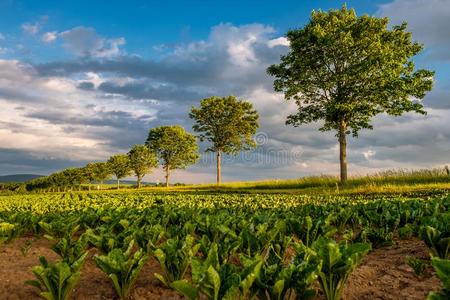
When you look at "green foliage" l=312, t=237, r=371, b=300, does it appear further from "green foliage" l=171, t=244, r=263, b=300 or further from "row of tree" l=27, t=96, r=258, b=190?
"row of tree" l=27, t=96, r=258, b=190

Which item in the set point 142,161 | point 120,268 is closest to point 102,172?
point 142,161

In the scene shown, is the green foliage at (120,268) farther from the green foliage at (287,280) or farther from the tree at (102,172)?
the tree at (102,172)

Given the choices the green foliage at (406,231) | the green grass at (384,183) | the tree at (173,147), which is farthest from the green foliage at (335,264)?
the tree at (173,147)

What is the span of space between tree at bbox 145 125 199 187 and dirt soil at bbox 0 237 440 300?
2832 inches

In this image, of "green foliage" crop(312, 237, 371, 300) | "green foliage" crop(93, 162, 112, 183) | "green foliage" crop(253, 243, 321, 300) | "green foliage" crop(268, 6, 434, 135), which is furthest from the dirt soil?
"green foliage" crop(93, 162, 112, 183)

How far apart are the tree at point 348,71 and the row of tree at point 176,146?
23463 millimetres

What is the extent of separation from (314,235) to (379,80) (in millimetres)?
33176

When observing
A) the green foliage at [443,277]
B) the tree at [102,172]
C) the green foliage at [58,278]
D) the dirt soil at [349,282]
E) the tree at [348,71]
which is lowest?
the dirt soil at [349,282]

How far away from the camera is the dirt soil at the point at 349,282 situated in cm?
439

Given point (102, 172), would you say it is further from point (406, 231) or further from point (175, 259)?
point (175, 259)

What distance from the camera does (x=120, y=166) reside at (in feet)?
309

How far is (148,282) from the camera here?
15.9 feet

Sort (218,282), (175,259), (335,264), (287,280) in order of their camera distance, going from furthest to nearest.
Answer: (175,259) → (335,264) → (287,280) → (218,282)

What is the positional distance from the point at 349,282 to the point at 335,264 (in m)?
1.09
